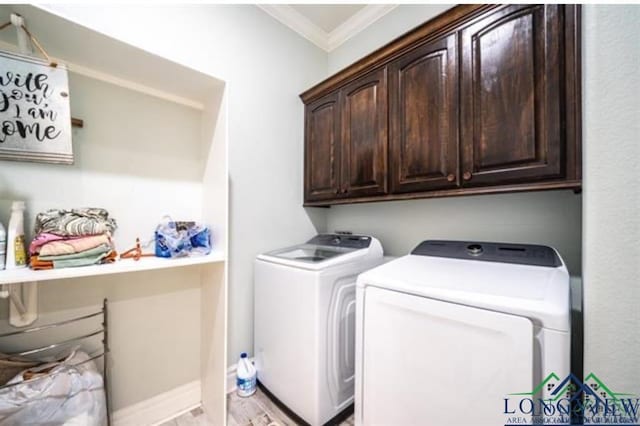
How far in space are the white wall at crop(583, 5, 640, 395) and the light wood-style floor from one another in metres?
1.29

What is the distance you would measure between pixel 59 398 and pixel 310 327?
3.44 ft

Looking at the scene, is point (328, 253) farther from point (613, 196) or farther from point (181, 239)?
point (613, 196)

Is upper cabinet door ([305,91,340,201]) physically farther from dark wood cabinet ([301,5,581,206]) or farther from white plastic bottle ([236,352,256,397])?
white plastic bottle ([236,352,256,397])

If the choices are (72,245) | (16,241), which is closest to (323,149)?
(72,245)

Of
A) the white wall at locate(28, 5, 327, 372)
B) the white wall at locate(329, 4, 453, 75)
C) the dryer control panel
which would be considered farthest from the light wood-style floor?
the white wall at locate(329, 4, 453, 75)

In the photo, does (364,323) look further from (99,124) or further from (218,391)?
(99,124)

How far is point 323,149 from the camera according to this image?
1988 millimetres

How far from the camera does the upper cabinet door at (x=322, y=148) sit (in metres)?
1.89

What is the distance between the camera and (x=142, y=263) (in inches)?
43.2

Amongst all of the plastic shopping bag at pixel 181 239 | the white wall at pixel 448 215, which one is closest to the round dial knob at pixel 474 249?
the white wall at pixel 448 215

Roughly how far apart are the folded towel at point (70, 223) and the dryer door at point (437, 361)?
1277 millimetres

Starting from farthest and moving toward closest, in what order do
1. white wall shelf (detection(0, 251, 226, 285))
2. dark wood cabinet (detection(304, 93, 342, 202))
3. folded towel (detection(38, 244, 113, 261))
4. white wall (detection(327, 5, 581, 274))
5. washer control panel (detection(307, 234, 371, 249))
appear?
1. dark wood cabinet (detection(304, 93, 342, 202))
2. washer control panel (detection(307, 234, 371, 249))
3. white wall (detection(327, 5, 581, 274))
4. folded towel (detection(38, 244, 113, 261))
5. white wall shelf (detection(0, 251, 226, 285))

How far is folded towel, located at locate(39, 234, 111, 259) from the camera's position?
3.07 ft

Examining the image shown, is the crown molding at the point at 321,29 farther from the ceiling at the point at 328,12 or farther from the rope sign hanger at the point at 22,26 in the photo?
the rope sign hanger at the point at 22,26
